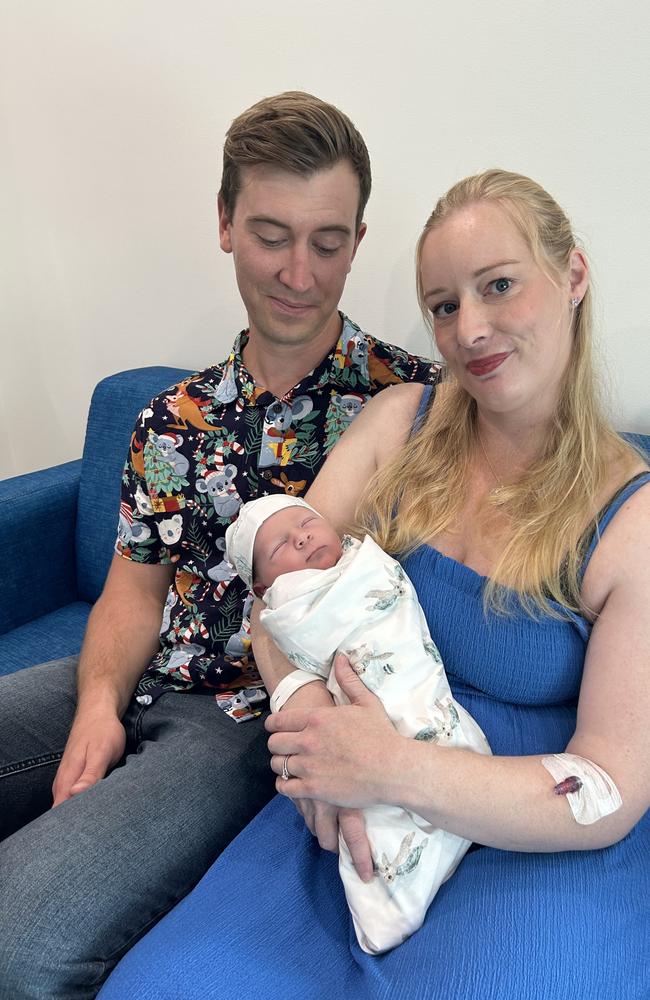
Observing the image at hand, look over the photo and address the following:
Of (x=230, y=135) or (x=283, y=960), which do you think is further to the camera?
(x=230, y=135)

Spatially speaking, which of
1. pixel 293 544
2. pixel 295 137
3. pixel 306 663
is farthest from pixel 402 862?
pixel 295 137

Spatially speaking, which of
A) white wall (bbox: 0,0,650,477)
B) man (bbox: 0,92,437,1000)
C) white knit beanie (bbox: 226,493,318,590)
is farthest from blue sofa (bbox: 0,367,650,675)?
white knit beanie (bbox: 226,493,318,590)

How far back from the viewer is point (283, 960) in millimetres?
1017

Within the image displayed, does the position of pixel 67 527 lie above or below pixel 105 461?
below

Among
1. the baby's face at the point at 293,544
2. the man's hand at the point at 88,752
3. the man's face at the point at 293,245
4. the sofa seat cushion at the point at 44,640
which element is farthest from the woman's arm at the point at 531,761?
the sofa seat cushion at the point at 44,640

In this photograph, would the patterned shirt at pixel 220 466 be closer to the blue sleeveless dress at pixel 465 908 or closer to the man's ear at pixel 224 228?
the man's ear at pixel 224 228

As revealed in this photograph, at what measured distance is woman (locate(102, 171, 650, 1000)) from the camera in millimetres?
981

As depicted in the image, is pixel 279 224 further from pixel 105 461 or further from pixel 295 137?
pixel 105 461

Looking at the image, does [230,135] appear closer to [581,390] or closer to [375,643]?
[581,390]

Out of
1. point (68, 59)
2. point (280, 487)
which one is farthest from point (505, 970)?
point (68, 59)

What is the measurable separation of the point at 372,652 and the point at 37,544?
1.32 metres

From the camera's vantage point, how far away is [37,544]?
2152mm

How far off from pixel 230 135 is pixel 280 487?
2.21 ft

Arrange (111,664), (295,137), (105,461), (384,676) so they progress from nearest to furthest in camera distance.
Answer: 1. (384,676)
2. (295,137)
3. (111,664)
4. (105,461)
